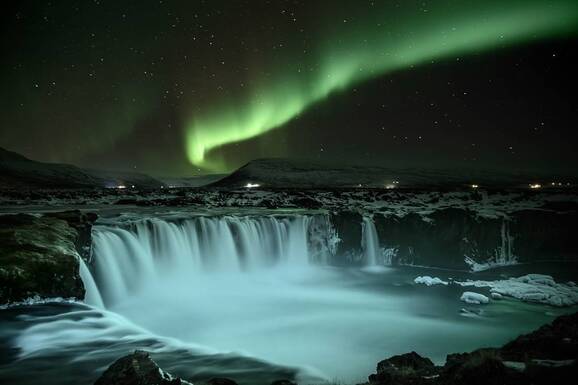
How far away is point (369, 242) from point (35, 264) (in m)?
14.9

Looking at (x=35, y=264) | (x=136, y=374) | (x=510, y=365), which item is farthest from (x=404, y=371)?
(x=35, y=264)

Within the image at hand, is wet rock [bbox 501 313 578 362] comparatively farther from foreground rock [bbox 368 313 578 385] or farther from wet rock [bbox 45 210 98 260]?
wet rock [bbox 45 210 98 260]

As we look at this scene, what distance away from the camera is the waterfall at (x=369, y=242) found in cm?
1942

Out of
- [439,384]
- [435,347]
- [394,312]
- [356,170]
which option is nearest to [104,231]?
[394,312]

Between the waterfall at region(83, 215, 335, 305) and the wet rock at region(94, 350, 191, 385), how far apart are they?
7053 millimetres

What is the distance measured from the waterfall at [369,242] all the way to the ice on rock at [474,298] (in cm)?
655

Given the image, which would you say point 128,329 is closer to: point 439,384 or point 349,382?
point 349,382

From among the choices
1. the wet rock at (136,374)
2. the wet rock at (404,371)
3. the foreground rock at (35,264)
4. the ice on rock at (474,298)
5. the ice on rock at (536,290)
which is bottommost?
the ice on rock at (474,298)

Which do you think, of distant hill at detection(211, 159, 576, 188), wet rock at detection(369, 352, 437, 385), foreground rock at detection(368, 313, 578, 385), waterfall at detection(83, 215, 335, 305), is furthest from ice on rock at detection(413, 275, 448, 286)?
distant hill at detection(211, 159, 576, 188)

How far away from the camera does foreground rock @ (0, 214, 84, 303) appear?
827 cm

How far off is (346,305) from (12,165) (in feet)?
742

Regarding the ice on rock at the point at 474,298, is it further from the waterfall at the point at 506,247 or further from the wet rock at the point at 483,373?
the wet rock at the point at 483,373

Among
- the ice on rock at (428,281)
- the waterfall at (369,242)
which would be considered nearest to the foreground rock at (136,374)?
the ice on rock at (428,281)

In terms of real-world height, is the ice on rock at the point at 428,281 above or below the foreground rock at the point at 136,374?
below
